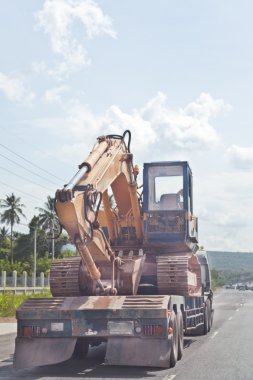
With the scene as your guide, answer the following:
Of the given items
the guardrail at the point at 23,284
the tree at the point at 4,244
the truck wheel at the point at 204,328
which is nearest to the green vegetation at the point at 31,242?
the tree at the point at 4,244

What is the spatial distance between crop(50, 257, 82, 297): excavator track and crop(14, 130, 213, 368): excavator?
0.9 inches

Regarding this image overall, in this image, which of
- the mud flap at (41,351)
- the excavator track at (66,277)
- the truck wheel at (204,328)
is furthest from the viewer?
the truck wheel at (204,328)

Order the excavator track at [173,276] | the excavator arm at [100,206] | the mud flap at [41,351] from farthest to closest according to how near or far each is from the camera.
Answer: the excavator track at [173,276] → the mud flap at [41,351] → the excavator arm at [100,206]

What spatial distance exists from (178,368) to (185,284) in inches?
80.5

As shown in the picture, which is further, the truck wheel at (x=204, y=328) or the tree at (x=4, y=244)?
the tree at (x=4, y=244)

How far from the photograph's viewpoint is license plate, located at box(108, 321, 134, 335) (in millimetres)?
11695

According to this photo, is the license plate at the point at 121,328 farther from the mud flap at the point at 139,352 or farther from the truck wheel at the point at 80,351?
the truck wheel at the point at 80,351

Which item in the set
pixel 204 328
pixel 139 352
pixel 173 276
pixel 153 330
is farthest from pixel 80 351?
pixel 204 328

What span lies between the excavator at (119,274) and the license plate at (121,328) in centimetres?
2

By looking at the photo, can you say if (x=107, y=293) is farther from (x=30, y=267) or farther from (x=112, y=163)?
(x=30, y=267)

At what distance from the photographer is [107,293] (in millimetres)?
12883

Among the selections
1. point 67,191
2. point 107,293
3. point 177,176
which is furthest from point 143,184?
point 67,191

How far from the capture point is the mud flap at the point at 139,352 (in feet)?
37.7

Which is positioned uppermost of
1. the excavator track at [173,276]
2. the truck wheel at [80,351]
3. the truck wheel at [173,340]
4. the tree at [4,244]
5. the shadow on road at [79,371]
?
the tree at [4,244]
